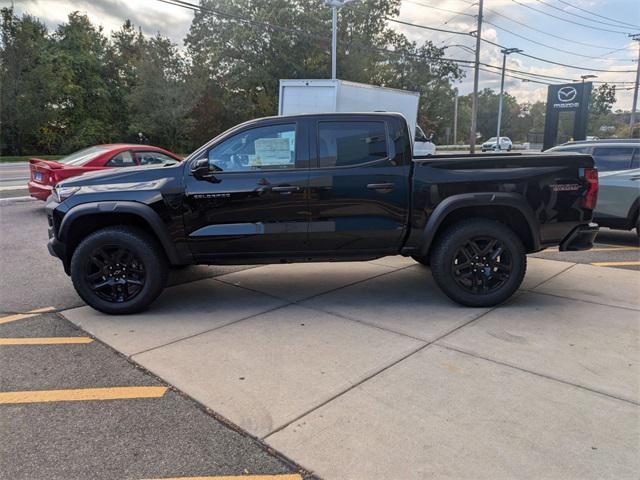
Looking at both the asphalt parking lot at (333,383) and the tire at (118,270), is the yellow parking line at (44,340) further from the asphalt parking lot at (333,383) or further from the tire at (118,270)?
the tire at (118,270)

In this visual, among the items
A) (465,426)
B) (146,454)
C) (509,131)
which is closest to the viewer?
(146,454)

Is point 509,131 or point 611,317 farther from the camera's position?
Answer: point 509,131

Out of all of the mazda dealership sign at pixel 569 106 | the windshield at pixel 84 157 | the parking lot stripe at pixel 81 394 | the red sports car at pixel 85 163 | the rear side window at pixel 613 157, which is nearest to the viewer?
the parking lot stripe at pixel 81 394

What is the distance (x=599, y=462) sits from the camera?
7.95ft

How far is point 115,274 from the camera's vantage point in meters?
4.59

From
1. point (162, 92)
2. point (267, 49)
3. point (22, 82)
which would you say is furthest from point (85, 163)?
point (267, 49)

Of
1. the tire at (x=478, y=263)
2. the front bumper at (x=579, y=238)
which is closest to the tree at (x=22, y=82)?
the tire at (x=478, y=263)

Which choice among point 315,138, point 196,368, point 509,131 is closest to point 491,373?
point 196,368

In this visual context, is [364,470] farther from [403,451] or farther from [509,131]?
[509,131]

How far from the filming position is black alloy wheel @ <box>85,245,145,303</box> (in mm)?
4543

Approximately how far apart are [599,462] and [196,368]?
8.52 ft

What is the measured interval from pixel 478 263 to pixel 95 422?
11.7 ft

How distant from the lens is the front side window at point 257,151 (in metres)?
4.57

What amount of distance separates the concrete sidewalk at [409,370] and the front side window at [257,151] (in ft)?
4.71
